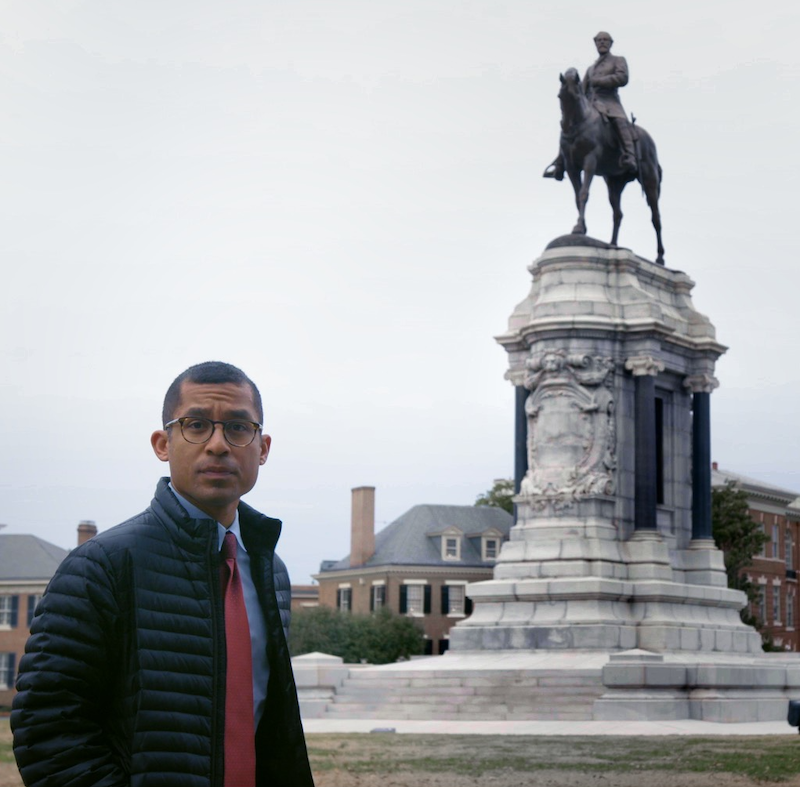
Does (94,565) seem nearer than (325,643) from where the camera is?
Yes

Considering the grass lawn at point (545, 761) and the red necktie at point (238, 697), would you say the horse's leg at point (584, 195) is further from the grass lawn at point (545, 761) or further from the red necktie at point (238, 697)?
the red necktie at point (238, 697)

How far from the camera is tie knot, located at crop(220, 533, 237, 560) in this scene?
4.61 m

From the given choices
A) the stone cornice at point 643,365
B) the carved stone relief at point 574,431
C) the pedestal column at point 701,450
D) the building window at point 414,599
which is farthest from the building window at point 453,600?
the stone cornice at point 643,365

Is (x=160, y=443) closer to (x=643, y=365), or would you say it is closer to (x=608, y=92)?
(x=643, y=365)

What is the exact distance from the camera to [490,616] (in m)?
33.8

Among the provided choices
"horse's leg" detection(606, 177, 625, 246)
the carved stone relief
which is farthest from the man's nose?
"horse's leg" detection(606, 177, 625, 246)

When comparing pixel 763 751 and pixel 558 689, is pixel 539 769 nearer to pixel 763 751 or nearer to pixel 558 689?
pixel 763 751

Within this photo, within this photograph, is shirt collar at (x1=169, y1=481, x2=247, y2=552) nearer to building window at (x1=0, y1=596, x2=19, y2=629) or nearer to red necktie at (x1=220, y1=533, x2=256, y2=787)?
red necktie at (x1=220, y1=533, x2=256, y2=787)

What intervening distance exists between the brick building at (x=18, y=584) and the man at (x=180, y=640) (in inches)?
2728

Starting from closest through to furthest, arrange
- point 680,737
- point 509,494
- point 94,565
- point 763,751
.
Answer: point 94,565 < point 763,751 < point 680,737 < point 509,494

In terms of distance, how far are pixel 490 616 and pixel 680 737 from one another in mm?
11438

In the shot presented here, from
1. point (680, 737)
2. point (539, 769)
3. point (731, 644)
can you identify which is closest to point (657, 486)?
point (731, 644)

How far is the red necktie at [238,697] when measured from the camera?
171 inches

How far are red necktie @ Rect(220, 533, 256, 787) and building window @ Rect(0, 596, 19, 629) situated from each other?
243 feet
